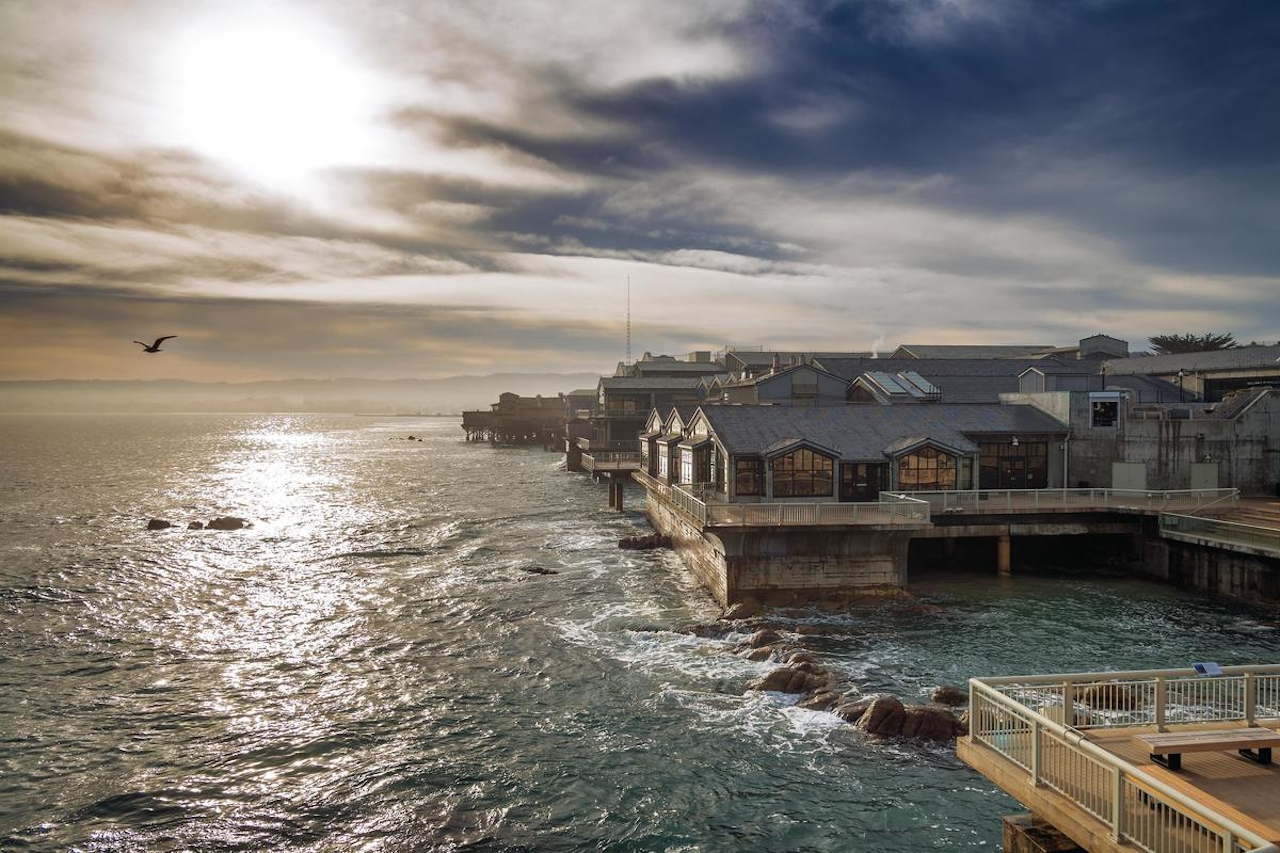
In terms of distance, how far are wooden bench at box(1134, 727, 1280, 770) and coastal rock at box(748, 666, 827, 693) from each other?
1384 cm

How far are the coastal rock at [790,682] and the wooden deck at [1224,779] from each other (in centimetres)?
1272

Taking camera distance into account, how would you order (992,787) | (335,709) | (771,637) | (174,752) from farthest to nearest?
(771,637) < (335,709) < (174,752) < (992,787)

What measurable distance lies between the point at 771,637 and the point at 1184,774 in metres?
19.2

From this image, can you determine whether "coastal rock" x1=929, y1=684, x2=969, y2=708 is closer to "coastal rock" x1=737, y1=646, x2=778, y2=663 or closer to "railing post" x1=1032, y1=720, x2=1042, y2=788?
"coastal rock" x1=737, y1=646, x2=778, y2=663

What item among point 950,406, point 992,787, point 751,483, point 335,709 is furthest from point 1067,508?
point 335,709

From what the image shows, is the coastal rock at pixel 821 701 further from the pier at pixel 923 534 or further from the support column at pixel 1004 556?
the support column at pixel 1004 556

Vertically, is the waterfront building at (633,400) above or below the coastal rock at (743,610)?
above

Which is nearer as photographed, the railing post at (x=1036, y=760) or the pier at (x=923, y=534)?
the railing post at (x=1036, y=760)

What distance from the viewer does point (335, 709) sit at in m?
25.7

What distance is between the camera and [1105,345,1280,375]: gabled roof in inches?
2805

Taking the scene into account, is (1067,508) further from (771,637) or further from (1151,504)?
(771,637)

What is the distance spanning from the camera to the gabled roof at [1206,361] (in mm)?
71250

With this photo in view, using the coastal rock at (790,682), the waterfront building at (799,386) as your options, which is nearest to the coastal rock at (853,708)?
the coastal rock at (790,682)

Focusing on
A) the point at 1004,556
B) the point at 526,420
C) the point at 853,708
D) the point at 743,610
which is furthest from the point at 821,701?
the point at 526,420
